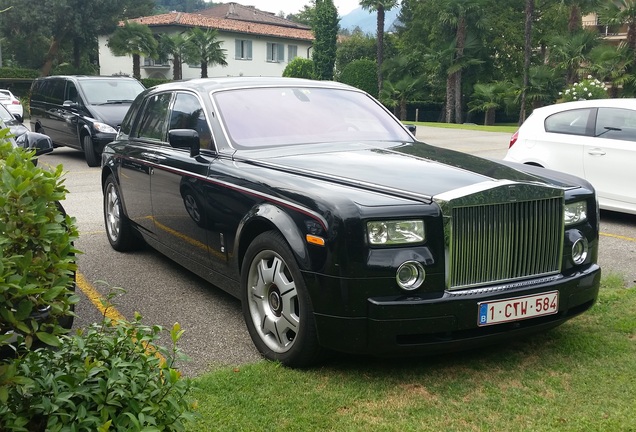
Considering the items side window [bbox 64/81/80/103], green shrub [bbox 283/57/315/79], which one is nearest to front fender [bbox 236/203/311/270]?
side window [bbox 64/81/80/103]

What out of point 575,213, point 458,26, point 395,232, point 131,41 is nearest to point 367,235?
point 395,232

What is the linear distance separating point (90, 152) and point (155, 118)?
28.6 feet

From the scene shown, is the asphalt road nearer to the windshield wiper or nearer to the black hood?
the black hood

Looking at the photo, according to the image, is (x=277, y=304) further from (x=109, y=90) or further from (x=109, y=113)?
(x=109, y=90)

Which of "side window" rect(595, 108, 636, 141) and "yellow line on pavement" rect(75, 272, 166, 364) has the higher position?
"side window" rect(595, 108, 636, 141)

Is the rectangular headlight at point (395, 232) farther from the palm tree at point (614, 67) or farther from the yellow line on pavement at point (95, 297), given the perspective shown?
the palm tree at point (614, 67)

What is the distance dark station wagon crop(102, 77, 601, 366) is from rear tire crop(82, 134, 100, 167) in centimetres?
970

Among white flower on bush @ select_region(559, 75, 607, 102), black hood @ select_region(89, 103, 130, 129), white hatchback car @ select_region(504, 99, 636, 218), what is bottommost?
white hatchback car @ select_region(504, 99, 636, 218)

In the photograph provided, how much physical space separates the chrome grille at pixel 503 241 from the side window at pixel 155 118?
10.5ft

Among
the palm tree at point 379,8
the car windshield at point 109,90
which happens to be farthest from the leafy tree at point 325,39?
the car windshield at point 109,90

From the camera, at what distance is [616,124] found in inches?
337

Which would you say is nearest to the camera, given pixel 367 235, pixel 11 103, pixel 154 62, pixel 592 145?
pixel 367 235

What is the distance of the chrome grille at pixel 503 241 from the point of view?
3758 millimetres

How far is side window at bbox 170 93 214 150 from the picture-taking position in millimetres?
5285
